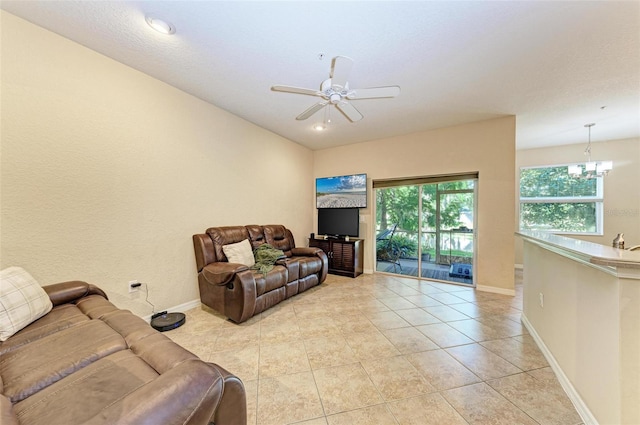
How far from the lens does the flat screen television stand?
15.6ft

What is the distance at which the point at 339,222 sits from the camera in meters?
4.93

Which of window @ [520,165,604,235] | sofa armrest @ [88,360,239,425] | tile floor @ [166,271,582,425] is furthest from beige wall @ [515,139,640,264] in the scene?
sofa armrest @ [88,360,239,425]

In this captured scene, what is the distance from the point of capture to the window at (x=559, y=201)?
501cm

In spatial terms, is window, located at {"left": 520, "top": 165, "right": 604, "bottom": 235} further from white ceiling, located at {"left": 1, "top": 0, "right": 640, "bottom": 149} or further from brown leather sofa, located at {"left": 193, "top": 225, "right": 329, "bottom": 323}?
brown leather sofa, located at {"left": 193, "top": 225, "right": 329, "bottom": 323}

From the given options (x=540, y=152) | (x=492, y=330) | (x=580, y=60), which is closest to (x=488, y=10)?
(x=580, y=60)

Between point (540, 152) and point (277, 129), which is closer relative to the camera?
point (277, 129)

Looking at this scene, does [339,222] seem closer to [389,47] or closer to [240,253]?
[240,253]

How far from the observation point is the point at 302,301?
3.35 m

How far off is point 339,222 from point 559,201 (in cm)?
502

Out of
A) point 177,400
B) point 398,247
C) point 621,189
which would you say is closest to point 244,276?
point 177,400

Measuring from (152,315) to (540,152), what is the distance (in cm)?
795

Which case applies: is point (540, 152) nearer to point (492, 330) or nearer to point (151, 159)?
point (492, 330)

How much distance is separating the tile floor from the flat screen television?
1.74 m

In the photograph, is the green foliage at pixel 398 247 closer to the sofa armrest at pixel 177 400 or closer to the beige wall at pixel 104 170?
the beige wall at pixel 104 170
